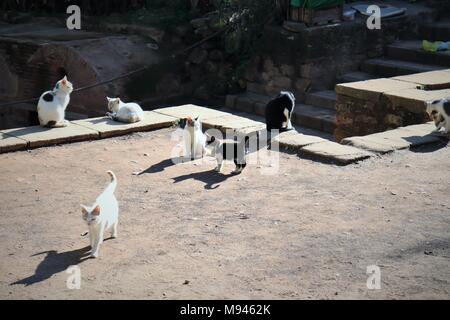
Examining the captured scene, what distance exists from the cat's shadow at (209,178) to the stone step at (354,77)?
5852 millimetres

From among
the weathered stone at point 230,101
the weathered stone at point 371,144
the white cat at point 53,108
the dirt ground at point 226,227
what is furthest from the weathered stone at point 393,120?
the weathered stone at point 230,101

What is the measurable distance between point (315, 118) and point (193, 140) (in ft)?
14.4

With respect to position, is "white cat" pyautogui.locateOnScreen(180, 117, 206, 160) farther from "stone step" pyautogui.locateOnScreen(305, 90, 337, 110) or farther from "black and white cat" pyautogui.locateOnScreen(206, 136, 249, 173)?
"stone step" pyautogui.locateOnScreen(305, 90, 337, 110)

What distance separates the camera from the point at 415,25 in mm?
13500

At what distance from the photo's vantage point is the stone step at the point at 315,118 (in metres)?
11.5

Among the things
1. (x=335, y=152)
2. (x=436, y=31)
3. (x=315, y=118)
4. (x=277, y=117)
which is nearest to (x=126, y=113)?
(x=277, y=117)

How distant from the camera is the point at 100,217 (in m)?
5.30

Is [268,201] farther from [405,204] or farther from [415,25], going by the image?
[415,25]

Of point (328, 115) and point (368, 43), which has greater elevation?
point (368, 43)

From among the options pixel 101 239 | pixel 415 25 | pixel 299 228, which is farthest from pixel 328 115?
pixel 101 239

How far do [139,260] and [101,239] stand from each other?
33 centimetres

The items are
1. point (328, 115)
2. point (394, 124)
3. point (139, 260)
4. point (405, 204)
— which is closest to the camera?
point (139, 260)

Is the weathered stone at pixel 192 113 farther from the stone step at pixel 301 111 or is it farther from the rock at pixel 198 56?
the rock at pixel 198 56

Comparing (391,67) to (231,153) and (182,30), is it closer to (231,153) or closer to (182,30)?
(182,30)
